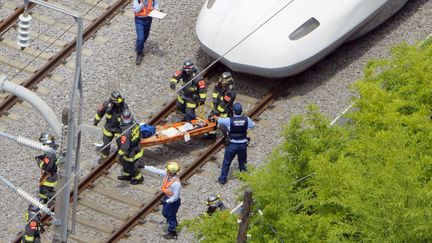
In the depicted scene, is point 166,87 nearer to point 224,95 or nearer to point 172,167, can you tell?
point 224,95

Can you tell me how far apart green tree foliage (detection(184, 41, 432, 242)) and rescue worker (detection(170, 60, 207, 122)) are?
2977 millimetres

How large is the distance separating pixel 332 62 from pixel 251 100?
6.73ft

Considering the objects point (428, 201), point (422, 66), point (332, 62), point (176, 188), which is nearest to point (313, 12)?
point (332, 62)

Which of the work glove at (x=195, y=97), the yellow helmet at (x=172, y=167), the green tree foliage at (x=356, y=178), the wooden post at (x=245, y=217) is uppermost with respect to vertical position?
the wooden post at (x=245, y=217)

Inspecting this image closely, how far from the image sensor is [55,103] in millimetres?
32094

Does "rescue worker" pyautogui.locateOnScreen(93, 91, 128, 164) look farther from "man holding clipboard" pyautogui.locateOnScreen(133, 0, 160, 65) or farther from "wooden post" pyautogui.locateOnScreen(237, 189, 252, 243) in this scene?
"wooden post" pyautogui.locateOnScreen(237, 189, 252, 243)

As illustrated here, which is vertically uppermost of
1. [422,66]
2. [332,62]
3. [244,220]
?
[244,220]

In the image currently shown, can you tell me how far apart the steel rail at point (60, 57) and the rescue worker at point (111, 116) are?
2248 mm

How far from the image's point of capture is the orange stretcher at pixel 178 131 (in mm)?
30436

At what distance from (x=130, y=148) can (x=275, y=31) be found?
4086 millimetres

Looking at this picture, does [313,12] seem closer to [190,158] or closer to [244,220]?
[190,158]

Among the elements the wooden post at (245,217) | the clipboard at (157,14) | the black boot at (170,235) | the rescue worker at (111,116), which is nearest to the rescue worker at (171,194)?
the black boot at (170,235)

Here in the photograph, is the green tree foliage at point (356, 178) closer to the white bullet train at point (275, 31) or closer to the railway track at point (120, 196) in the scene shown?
the railway track at point (120, 196)

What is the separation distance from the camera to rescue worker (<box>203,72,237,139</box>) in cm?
3058
